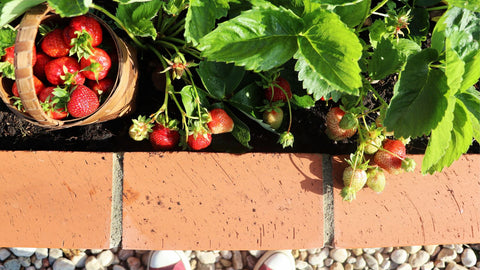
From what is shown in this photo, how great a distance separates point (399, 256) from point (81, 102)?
1.33 meters

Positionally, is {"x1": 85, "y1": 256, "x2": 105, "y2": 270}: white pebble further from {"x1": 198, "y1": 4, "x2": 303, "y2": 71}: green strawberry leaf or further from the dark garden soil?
{"x1": 198, "y1": 4, "x2": 303, "y2": 71}: green strawberry leaf

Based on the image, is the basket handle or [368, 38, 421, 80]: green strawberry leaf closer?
the basket handle

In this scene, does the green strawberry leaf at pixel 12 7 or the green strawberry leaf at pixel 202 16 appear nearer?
the green strawberry leaf at pixel 12 7

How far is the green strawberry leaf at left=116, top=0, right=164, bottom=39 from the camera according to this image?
41.6 inches

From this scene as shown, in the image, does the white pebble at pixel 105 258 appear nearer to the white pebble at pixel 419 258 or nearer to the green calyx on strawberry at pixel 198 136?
the green calyx on strawberry at pixel 198 136

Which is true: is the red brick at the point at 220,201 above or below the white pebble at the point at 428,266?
above

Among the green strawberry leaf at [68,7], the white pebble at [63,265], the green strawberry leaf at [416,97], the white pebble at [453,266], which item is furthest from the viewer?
the white pebble at [453,266]

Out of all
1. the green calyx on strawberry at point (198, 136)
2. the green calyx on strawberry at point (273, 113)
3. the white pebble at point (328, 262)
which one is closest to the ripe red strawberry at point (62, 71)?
the green calyx on strawberry at point (198, 136)

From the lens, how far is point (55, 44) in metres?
1.07

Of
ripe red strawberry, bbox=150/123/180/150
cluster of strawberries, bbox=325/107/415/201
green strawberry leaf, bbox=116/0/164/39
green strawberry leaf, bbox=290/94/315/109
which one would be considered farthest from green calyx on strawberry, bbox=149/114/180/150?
cluster of strawberries, bbox=325/107/415/201

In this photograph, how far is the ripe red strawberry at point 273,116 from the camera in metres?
1.22

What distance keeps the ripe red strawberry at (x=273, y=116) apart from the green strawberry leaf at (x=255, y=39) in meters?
0.23

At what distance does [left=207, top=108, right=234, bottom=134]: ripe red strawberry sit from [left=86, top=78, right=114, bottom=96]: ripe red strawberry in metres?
0.28

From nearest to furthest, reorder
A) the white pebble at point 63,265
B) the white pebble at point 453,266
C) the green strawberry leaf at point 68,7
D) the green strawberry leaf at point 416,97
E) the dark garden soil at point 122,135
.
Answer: the green strawberry leaf at point 68,7, the green strawberry leaf at point 416,97, the dark garden soil at point 122,135, the white pebble at point 63,265, the white pebble at point 453,266
